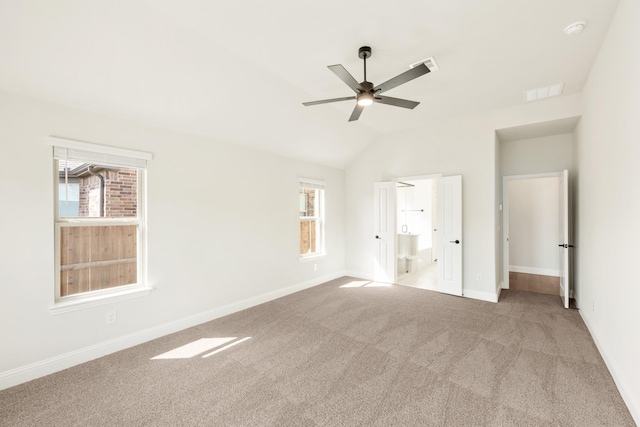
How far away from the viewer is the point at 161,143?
327 cm

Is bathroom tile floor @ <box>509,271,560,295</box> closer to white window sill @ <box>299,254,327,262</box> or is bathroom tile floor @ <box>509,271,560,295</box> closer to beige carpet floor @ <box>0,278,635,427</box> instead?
beige carpet floor @ <box>0,278,635,427</box>

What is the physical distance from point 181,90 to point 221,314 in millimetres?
2856

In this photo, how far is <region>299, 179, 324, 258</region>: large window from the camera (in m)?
5.42

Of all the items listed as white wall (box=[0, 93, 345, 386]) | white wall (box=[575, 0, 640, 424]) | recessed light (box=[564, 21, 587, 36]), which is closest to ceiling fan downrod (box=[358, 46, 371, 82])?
recessed light (box=[564, 21, 587, 36])

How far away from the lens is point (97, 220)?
2855 mm

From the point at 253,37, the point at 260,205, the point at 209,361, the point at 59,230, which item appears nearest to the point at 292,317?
the point at 209,361

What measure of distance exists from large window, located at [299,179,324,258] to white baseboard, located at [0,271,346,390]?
1.47 m

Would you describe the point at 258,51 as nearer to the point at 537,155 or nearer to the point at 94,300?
the point at 94,300

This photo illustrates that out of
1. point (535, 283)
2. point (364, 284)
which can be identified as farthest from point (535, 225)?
point (364, 284)

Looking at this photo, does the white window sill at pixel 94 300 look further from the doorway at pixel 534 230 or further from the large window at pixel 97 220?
the doorway at pixel 534 230

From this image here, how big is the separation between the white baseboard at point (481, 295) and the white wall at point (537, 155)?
2314 millimetres

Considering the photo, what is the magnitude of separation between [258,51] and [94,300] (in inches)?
118

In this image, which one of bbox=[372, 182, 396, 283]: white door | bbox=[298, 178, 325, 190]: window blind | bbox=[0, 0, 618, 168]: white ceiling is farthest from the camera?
bbox=[372, 182, 396, 283]: white door

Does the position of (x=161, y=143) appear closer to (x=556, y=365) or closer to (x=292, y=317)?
(x=292, y=317)
